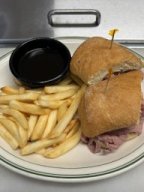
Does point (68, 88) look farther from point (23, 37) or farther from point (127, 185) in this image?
point (23, 37)

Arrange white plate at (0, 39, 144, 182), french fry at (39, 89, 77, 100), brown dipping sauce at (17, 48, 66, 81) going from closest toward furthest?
white plate at (0, 39, 144, 182) → french fry at (39, 89, 77, 100) → brown dipping sauce at (17, 48, 66, 81)

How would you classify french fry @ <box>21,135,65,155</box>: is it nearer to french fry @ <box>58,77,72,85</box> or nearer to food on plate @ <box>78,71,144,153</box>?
food on plate @ <box>78,71,144,153</box>

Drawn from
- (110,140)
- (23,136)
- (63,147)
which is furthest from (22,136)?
(110,140)

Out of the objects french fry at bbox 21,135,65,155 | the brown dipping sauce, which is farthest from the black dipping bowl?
french fry at bbox 21,135,65,155

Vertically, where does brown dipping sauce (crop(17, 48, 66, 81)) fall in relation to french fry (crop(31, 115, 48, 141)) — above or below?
above

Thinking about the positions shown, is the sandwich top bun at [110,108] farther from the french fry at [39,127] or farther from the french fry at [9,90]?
the french fry at [9,90]

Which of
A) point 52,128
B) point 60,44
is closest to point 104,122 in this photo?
point 52,128

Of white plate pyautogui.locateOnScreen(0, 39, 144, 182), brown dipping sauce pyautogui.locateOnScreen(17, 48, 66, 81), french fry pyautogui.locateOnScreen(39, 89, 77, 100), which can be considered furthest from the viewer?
brown dipping sauce pyautogui.locateOnScreen(17, 48, 66, 81)
